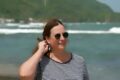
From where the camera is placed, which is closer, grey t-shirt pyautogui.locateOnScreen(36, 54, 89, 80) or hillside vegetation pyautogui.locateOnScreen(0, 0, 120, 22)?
grey t-shirt pyautogui.locateOnScreen(36, 54, 89, 80)

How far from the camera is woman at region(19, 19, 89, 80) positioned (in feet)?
9.75

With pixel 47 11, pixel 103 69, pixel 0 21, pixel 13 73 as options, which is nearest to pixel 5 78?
pixel 13 73

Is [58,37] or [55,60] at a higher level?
[58,37]

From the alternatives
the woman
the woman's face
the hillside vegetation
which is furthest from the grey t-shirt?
the hillside vegetation

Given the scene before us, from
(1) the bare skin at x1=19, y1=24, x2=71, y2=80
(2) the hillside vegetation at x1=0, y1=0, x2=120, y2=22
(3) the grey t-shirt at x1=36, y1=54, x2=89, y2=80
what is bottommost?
(2) the hillside vegetation at x1=0, y1=0, x2=120, y2=22

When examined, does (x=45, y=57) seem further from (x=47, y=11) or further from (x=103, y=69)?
(x=47, y=11)

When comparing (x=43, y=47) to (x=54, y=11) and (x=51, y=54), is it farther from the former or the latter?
(x=54, y=11)

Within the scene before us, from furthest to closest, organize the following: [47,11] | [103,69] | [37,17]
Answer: [47,11] → [37,17] → [103,69]

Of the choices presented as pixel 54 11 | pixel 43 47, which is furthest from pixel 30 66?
pixel 54 11

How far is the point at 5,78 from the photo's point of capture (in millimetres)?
10930

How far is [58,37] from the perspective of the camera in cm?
300

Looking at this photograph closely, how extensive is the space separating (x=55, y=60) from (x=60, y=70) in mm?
74

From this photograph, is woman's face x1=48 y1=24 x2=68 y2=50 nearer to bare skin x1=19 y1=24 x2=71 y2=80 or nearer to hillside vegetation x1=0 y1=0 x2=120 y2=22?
bare skin x1=19 y1=24 x2=71 y2=80

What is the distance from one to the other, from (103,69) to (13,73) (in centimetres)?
297
